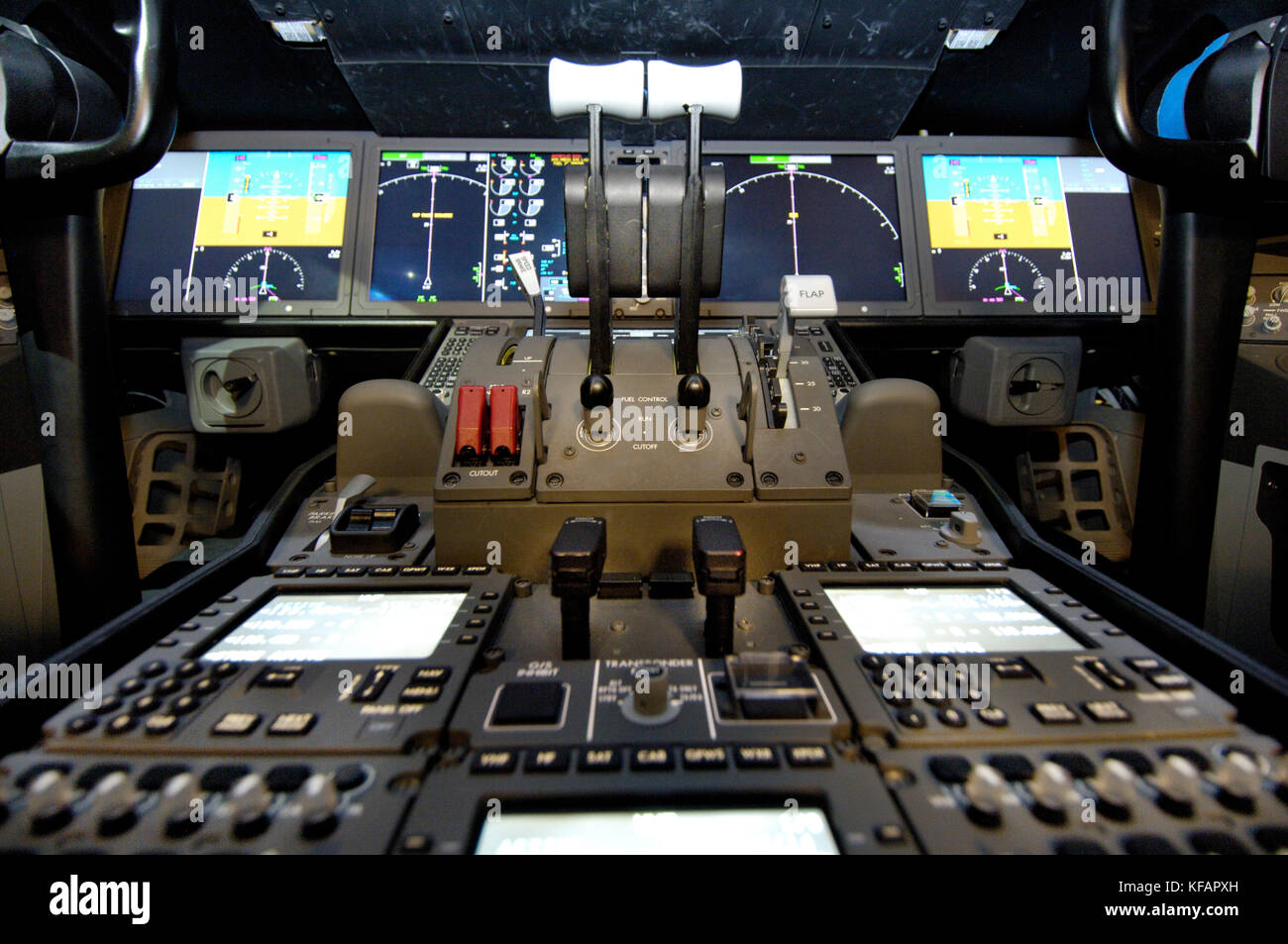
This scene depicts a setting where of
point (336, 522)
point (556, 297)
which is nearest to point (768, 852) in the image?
point (336, 522)

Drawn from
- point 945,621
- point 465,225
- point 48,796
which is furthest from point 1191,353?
point 465,225

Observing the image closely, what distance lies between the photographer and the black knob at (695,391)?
1.19 metres

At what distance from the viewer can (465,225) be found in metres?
2.24

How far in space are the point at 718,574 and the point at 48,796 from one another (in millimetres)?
764

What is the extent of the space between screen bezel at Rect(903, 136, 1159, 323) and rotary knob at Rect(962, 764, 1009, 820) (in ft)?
6.37

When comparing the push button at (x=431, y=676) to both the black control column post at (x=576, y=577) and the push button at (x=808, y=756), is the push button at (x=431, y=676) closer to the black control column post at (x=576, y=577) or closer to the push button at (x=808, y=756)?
the black control column post at (x=576, y=577)

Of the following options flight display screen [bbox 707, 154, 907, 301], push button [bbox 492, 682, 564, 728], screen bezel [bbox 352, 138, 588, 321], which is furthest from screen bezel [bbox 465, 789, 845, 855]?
flight display screen [bbox 707, 154, 907, 301]

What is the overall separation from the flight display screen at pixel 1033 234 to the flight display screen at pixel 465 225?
4.87ft

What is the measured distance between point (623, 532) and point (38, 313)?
1.39 metres

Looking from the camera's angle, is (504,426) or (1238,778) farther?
(504,426)

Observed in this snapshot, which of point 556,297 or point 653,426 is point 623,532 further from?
point 556,297

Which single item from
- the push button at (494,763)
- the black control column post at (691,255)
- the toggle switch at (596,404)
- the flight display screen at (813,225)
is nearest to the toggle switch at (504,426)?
the toggle switch at (596,404)

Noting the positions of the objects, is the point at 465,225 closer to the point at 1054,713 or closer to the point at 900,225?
the point at 900,225

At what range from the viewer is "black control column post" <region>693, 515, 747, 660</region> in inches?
31.8
